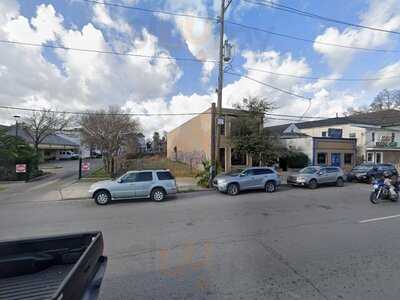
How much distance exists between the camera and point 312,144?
26.7 meters

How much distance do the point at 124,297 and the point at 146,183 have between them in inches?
323

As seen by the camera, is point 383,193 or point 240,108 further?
point 240,108

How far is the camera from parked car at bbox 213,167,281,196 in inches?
522

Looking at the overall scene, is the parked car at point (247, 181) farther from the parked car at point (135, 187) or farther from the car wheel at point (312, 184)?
the parked car at point (135, 187)

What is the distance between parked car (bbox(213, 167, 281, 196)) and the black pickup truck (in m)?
10.5

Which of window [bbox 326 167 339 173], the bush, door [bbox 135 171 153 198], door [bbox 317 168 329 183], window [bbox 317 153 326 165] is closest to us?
door [bbox 135 171 153 198]

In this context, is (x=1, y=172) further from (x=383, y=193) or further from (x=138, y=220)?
(x=383, y=193)

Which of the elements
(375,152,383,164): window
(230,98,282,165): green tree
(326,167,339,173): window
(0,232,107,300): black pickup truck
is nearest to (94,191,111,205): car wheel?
(0,232,107,300): black pickup truck

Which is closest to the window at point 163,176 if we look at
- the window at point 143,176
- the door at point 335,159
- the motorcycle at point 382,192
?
the window at point 143,176

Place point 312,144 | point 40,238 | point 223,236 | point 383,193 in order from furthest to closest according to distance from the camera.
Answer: point 312,144
point 383,193
point 223,236
point 40,238

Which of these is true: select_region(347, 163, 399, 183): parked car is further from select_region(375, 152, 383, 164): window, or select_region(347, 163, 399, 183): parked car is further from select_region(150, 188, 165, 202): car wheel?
select_region(150, 188, 165, 202): car wheel

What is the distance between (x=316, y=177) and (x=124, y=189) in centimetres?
1236

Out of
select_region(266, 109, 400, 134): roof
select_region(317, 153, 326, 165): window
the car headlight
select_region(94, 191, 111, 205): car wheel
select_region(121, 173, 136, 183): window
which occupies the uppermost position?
select_region(266, 109, 400, 134): roof

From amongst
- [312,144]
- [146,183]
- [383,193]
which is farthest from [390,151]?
[146,183]
